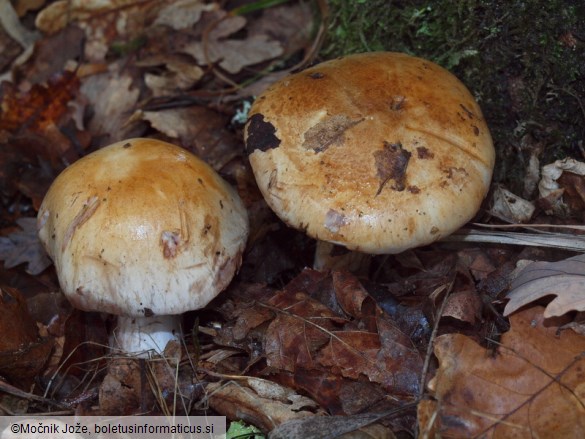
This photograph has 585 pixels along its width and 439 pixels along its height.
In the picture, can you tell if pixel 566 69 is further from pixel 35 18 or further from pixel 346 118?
pixel 35 18

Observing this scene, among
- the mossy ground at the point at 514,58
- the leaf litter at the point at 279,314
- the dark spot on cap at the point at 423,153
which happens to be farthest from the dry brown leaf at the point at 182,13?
the dark spot on cap at the point at 423,153

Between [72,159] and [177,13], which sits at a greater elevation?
[177,13]

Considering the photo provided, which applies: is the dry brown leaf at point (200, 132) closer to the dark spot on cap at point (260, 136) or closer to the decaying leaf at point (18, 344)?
the dark spot on cap at point (260, 136)

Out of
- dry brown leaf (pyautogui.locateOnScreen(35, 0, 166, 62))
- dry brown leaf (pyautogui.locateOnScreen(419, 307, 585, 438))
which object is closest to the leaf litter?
dry brown leaf (pyautogui.locateOnScreen(419, 307, 585, 438))

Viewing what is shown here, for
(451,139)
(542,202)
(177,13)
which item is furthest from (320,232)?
(177,13)

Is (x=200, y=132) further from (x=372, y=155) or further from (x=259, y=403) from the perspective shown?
(x=259, y=403)

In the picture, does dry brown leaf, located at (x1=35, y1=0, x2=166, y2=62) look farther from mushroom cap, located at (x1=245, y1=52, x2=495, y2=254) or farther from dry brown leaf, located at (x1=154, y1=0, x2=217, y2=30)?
mushroom cap, located at (x1=245, y1=52, x2=495, y2=254)
